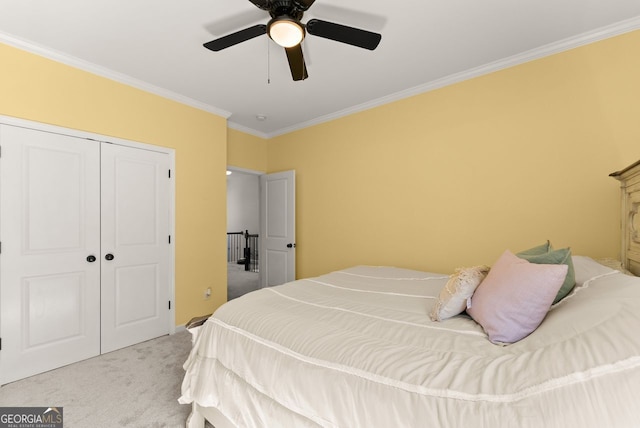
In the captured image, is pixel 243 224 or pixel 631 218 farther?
pixel 243 224

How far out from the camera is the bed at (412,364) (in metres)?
0.72

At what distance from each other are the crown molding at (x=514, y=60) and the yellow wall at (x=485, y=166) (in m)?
0.05

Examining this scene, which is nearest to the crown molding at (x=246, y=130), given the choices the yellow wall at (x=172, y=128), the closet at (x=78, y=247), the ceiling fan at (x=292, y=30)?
the yellow wall at (x=172, y=128)

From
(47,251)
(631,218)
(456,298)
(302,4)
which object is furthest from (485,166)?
(47,251)

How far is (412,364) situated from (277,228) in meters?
3.62

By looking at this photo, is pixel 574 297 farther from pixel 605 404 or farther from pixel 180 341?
pixel 180 341

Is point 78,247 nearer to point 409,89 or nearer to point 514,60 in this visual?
point 409,89

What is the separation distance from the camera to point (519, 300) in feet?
3.72

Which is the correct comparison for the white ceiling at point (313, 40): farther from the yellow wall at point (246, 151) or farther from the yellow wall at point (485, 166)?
the yellow wall at point (246, 151)

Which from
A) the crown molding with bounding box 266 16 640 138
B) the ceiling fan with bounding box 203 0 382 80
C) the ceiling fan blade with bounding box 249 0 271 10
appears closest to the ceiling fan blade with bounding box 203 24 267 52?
the ceiling fan with bounding box 203 0 382 80

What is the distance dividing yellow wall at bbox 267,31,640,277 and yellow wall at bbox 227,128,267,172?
1077 millimetres

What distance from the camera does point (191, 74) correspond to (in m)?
2.83


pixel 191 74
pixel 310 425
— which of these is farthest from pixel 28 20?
pixel 310 425

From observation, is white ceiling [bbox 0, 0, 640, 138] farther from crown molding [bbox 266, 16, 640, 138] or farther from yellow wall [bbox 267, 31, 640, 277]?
yellow wall [bbox 267, 31, 640, 277]
